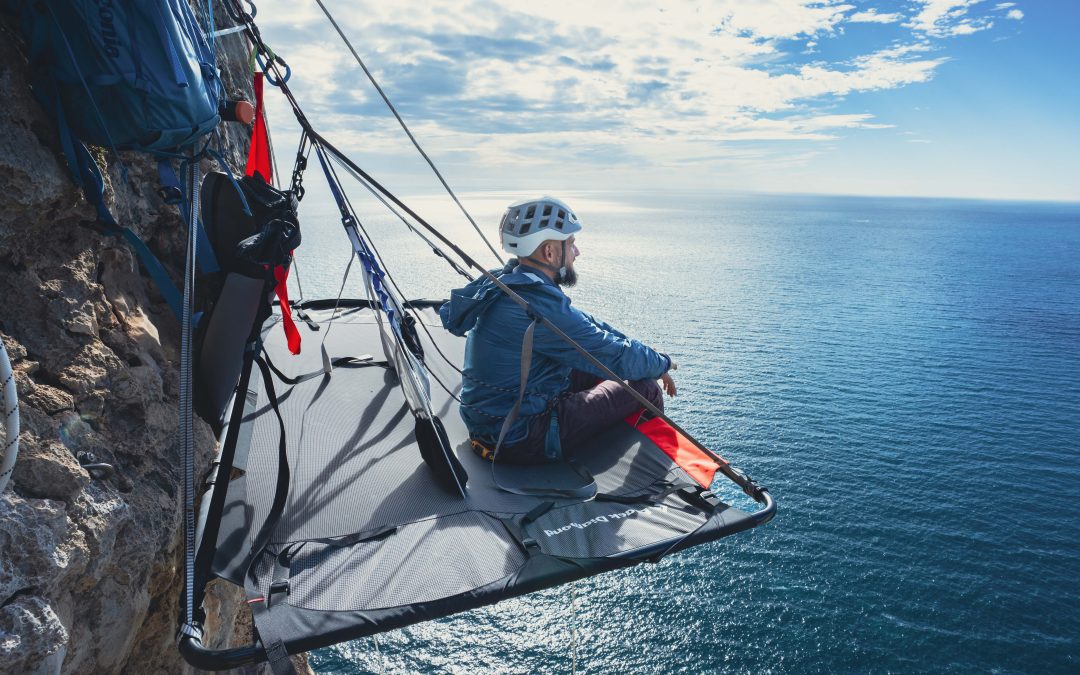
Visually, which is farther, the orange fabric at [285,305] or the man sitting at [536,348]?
the orange fabric at [285,305]

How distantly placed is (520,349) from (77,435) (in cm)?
298

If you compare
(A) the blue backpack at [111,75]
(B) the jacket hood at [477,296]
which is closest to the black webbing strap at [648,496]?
(B) the jacket hood at [477,296]

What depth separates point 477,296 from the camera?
5.10m

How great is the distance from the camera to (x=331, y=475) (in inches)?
199

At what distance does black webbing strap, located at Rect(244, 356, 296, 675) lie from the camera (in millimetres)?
3199

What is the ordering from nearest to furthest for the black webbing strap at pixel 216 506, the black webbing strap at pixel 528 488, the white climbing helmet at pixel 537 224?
the black webbing strap at pixel 216 506, the black webbing strap at pixel 528 488, the white climbing helmet at pixel 537 224

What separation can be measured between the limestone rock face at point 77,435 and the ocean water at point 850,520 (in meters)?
6.40

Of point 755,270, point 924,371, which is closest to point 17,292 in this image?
point 924,371

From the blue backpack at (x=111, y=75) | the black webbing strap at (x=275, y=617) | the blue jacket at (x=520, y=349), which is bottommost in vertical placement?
the black webbing strap at (x=275, y=617)

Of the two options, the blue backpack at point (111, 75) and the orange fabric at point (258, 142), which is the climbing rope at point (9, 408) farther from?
the orange fabric at point (258, 142)

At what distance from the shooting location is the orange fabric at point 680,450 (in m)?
5.17

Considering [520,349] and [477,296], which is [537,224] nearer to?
[477,296]

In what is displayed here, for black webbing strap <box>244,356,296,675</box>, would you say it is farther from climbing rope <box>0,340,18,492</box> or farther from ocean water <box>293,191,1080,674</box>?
ocean water <box>293,191,1080,674</box>

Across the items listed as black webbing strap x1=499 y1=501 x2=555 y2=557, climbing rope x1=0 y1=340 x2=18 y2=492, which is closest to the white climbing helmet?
black webbing strap x1=499 y1=501 x2=555 y2=557
